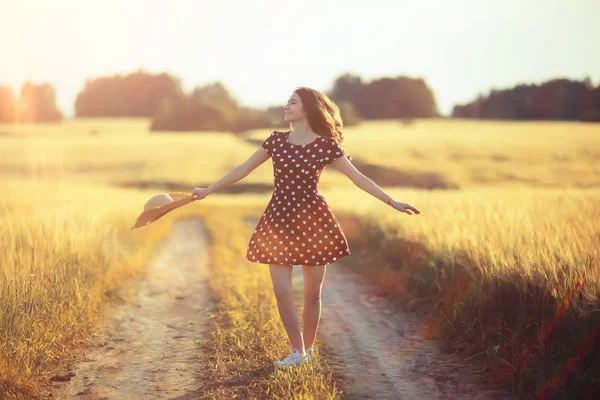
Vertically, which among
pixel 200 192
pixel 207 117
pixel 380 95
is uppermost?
pixel 380 95

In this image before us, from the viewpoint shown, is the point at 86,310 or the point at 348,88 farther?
the point at 348,88

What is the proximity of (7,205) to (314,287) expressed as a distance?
1014 cm

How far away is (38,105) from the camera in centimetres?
10581

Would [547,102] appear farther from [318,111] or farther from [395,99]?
[395,99]

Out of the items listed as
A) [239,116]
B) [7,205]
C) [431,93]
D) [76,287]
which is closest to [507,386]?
[76,287]

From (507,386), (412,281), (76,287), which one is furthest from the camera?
(412,281)

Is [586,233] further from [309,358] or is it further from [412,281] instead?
[309,358]

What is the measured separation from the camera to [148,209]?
5484mm

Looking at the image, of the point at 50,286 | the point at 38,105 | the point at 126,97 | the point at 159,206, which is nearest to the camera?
the point at 159,206

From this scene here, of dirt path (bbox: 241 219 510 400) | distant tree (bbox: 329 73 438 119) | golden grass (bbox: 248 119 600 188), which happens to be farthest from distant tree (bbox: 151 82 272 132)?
dirt path (bbox: 241 219 510 400)

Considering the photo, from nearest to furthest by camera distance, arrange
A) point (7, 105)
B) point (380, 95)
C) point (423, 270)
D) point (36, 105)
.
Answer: point (423, 270) → point (380, 95) → point (7, 105) → point (36, 105)

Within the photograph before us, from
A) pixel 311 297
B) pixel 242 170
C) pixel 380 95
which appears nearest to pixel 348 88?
pixel 380 95

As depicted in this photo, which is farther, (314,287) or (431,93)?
(431,93)

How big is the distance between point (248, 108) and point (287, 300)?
81873 mm
